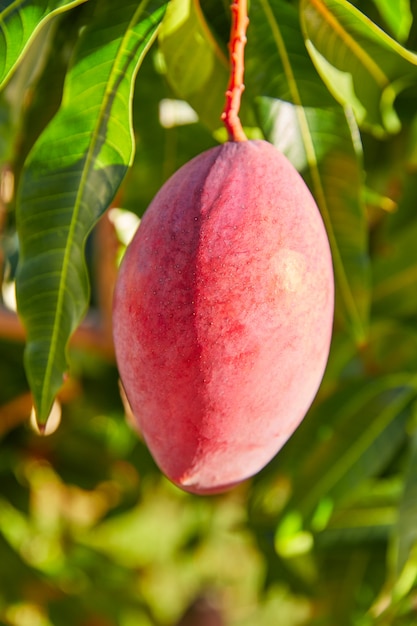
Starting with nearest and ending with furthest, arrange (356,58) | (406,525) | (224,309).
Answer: (224,309), (356,58), (406,525)

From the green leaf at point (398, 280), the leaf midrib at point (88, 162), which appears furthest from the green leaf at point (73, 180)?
the green leaf at point (398, 280)

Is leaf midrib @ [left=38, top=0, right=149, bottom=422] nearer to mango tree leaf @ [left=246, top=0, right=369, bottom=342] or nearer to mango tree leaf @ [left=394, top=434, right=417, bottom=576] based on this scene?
mango tree leaf @ [left=246, top=0, right=369, bottom=342]

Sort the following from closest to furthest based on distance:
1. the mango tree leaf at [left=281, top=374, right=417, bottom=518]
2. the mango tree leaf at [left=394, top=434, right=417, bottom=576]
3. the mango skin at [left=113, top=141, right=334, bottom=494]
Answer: the mango skin at [left=113, top=141, right=334, bottom=494] < the mango tree leaf at [left=394, top=434, right=417, bottom=576] < the mango tree leaf at [left=281, top=374, right=417, bottom=518]

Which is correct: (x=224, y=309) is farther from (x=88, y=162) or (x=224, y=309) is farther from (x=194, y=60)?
(x=194, y=60)

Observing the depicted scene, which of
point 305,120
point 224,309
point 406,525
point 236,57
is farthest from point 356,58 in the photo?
point 406,525

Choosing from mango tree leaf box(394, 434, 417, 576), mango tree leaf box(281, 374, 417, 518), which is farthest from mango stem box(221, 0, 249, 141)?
mango tree leaf box(281, 374, 417, 518)
